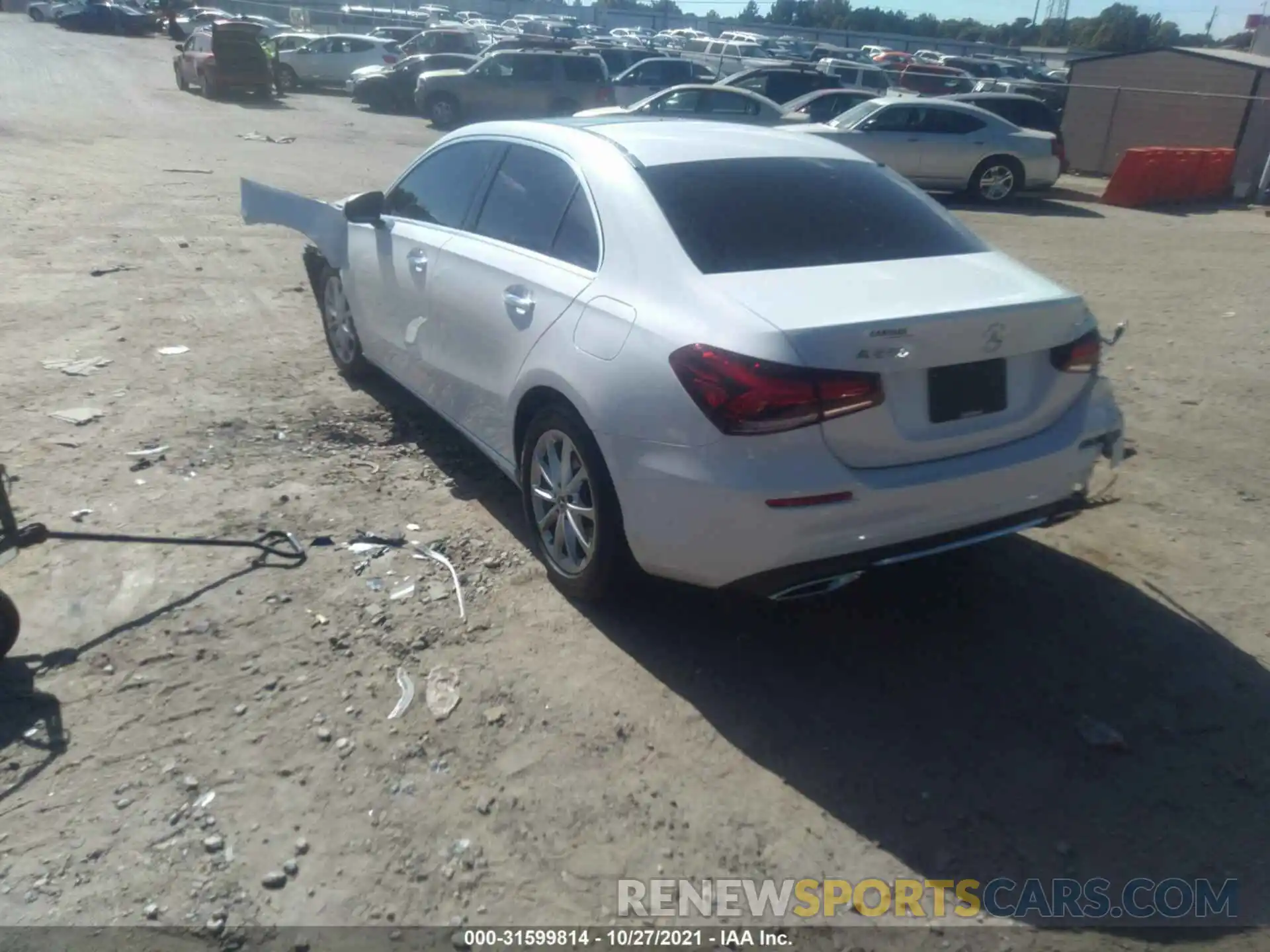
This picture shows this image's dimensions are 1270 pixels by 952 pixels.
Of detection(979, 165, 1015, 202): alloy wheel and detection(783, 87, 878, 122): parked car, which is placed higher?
detection(783, 87, 878, 122): parked car

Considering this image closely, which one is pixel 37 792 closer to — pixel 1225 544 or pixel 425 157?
pixel 425 157

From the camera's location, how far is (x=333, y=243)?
6.39 m

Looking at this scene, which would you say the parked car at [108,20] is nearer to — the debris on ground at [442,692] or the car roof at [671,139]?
the car roof at [671,139]

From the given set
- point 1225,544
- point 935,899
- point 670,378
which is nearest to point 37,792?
point 670,378

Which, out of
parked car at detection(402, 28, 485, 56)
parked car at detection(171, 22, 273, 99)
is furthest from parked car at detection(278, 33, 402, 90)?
parked car at detection(171, 22, 273, 99)

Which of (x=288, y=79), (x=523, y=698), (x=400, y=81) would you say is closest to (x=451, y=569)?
(x=523, y=698)

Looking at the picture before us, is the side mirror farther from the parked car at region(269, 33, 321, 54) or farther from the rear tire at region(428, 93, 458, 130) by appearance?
the parked car at region(269, 33, 321, 54)

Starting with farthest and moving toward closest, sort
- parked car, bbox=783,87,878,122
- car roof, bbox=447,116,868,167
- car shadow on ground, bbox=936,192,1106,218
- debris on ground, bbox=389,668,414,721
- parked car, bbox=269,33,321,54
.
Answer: parked car, bbox=269,33,321,54 → parked car, bbox=783,87,878,122 → car shadow on ground, bbox=936,192,1106,218 → car roof, bbox=447,116,868,167 → debris on ground, bbox=389,668,414,721

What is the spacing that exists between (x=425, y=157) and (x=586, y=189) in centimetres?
180

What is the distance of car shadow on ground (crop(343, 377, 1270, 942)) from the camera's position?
123 inches

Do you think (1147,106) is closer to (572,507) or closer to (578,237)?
(578,237)

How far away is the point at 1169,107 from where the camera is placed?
22.1m

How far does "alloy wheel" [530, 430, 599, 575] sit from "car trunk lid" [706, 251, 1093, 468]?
88 cm

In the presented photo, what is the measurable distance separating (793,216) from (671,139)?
74 cm
